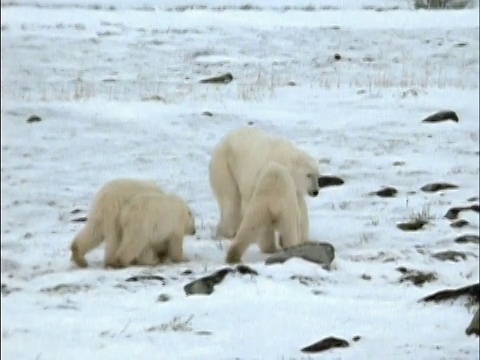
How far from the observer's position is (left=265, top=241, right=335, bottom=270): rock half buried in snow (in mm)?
6457

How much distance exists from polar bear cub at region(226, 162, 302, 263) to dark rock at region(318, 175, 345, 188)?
8.71 feet

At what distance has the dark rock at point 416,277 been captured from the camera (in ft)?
20.6

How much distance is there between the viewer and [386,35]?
1930 centimetres

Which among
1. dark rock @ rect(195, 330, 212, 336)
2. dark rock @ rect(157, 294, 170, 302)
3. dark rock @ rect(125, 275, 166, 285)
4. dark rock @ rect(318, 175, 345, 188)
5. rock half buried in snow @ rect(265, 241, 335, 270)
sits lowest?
dark rock @ rect(318, 175, 345, 188)

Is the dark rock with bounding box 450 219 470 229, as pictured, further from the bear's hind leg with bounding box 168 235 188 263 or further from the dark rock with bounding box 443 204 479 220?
the bear's hind leg with bounding box 168 235 188 263

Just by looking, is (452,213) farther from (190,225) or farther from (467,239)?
(190,225)

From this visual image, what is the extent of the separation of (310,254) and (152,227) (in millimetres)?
1018

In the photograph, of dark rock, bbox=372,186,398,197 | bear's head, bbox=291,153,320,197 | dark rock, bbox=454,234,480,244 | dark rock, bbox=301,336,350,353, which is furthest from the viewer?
dark rock, bbox=372,186,398,197

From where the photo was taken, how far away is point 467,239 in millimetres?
7496

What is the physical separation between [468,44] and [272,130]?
691 centimetres

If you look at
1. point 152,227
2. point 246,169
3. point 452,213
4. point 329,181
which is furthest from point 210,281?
point 329,181

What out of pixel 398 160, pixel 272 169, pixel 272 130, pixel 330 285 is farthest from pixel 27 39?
pixel 330 285

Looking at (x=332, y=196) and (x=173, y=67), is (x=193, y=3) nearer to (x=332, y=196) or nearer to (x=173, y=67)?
(x=173, y=67)

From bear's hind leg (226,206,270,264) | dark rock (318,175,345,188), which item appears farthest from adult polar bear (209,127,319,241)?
dark rock (318,175,345,188)
